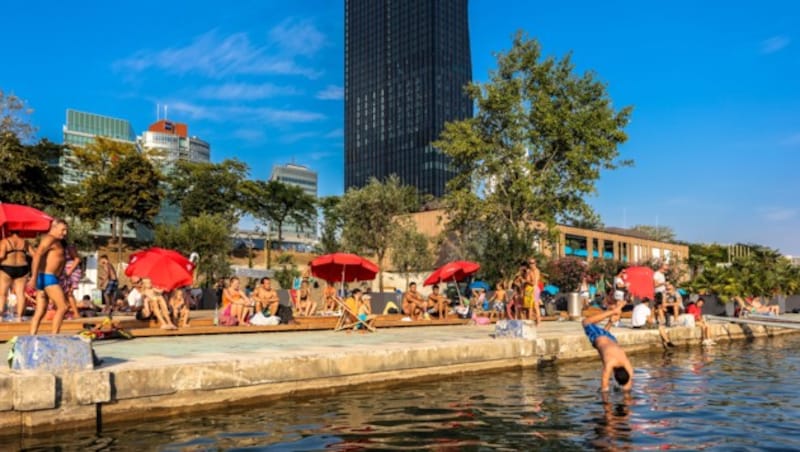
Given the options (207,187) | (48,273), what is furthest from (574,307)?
(207,187)

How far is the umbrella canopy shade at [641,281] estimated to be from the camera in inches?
861

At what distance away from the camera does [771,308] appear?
31734 millimetres

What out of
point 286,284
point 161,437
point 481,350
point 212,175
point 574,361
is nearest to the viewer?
point 161,437

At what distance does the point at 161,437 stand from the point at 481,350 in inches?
274

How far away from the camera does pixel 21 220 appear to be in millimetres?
13539

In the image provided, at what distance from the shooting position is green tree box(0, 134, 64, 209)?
46.9 meters

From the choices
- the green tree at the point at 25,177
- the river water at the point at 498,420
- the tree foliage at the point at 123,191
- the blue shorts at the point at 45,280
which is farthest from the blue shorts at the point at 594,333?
the tree foliage at the point at 123,191

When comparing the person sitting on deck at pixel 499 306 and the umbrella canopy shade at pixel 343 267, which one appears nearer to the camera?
the umbrella canopy shade at pixel 343 267

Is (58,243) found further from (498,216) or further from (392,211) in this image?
(392,211)

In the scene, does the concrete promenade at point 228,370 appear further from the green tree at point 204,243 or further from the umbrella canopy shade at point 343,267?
the green tree at point 204,243

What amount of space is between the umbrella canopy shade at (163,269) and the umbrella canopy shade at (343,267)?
191 inches

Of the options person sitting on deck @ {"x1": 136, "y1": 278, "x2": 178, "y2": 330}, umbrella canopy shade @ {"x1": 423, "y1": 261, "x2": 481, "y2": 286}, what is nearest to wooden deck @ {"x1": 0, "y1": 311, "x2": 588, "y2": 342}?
person sitting on deck @ {"x1": 136, "y1": 278, "x2": 178, "y2": 330}

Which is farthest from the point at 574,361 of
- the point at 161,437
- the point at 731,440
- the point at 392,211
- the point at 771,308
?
the point at 392,211

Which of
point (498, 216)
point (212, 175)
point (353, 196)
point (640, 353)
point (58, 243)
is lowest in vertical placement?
point (640, 353)
